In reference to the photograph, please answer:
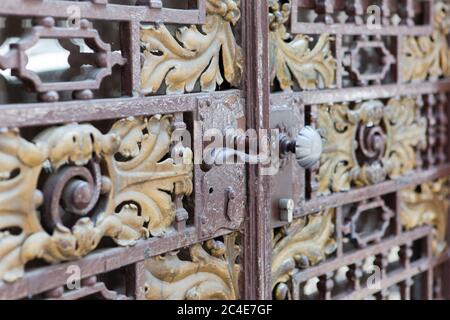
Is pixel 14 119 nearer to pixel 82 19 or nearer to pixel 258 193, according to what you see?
pixel 82 19

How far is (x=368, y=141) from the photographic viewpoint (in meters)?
1.20

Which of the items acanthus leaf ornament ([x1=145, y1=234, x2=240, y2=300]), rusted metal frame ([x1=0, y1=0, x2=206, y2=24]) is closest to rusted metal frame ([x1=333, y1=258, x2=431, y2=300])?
acanthus leaf ornament ([x1=145, y1=234, x2=240, y2=300])

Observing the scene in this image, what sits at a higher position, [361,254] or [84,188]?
[84,188]

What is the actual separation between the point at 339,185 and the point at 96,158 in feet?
1.68

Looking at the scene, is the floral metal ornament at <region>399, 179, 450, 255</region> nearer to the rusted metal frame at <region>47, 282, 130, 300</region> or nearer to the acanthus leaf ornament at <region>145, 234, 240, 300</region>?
the acanthus leaf ornament at <region>145, 234, 240, 300</region>

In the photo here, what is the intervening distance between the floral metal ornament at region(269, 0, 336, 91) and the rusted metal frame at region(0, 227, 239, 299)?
0.29m

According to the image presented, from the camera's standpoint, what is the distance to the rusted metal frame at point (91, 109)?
0.67m

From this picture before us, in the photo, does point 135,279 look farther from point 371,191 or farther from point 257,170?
point 371,191

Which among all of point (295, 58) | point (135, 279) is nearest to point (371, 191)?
point (295, 58)

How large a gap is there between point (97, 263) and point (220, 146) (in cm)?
24

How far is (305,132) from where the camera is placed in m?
0.94

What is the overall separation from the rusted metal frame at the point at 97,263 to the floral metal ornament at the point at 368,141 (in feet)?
1.10

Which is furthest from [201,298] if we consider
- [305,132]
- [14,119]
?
[14,119]

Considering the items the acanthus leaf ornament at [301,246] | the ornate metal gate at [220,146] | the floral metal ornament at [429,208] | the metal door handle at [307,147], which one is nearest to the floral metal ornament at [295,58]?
the ornate metal gate at [220,146]
